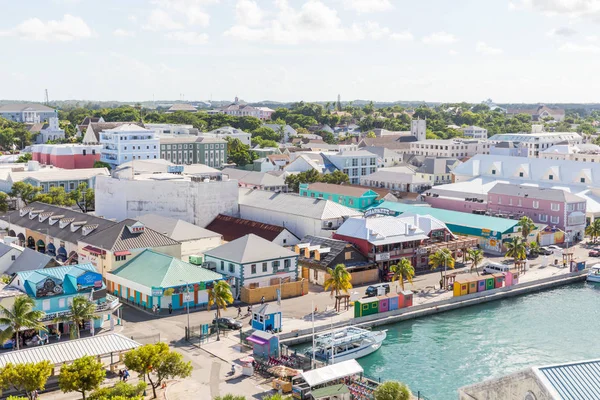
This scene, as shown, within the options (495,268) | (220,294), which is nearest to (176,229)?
(220,294)

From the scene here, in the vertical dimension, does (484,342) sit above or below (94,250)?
below

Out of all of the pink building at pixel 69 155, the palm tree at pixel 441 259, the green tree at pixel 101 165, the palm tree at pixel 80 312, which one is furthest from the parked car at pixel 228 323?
the pink building at pixel 69 155

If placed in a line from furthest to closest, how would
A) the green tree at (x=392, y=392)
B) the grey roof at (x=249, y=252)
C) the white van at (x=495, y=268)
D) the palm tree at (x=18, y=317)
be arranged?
the white van at (x=495, y=268) < the grey roof at (x=249, y=252) < the palm tree at (x=18, y=317) < the green tree at (x=392, y=392)

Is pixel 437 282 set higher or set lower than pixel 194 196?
lower

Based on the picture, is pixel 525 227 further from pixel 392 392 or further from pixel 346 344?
pixel 392 392

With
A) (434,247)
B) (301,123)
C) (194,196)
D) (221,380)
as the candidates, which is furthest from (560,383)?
(301,123)

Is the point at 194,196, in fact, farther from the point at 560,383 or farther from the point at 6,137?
the point at 6,137

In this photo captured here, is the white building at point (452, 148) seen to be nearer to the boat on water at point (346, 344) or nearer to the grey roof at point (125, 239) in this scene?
the grey roof at point (125, 239)
